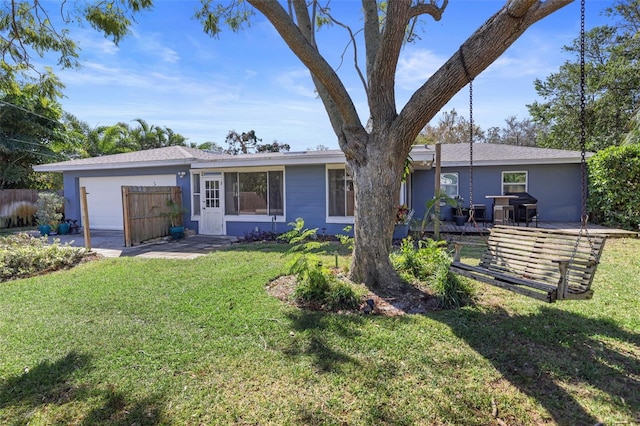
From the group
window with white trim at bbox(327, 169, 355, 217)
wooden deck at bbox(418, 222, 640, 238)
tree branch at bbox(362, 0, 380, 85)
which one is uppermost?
tree branch at bbox(362, 0, 380, 85)

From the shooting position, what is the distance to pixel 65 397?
8.83 feet

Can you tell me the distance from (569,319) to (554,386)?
1697 mm

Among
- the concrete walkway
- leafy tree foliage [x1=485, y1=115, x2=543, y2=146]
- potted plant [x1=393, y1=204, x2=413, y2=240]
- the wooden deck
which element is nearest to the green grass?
the concrete walkway

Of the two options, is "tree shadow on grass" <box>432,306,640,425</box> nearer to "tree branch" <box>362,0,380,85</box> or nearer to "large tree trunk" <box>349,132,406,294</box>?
"large tree trunk" <box>349,132,406,294</box>

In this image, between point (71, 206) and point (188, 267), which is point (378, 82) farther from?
point (71, 206)

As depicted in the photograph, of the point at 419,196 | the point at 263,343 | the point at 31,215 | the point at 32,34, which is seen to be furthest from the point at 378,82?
the point at 31,215

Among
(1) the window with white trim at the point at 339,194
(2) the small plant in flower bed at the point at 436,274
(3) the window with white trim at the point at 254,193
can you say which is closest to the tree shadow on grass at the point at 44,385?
(2) the small plant in flower bed at the point at 436,274

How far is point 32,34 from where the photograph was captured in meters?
6.16

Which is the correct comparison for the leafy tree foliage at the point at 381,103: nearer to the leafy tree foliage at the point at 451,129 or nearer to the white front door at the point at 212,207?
the white front door at the point at 212,207

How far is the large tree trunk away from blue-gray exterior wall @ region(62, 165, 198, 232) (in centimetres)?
867

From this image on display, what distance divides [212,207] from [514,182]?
11607mm

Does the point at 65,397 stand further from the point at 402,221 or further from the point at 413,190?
the point at 413,190

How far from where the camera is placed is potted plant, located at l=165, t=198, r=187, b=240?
37.0 feet

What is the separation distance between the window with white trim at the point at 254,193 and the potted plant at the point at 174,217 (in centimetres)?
156
